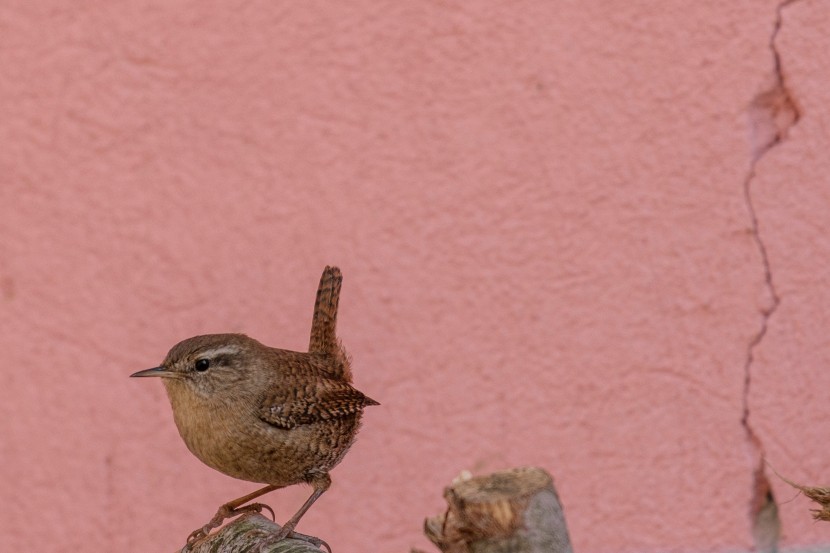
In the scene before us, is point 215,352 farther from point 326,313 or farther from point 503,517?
point 503,517

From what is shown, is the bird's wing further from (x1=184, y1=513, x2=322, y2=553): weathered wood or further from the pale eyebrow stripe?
(x1=184, y1=513, x2=322, y2=553): weathered wood

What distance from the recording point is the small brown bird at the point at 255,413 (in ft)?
8.09

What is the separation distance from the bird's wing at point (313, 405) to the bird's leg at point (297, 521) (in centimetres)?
14

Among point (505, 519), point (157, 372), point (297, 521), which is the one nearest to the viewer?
point (505, 519)

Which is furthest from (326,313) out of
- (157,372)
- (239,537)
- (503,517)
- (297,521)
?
(503,517)

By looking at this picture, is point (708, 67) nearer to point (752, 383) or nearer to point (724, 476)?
point (752, 383)

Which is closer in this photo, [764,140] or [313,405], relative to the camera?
[313,405]

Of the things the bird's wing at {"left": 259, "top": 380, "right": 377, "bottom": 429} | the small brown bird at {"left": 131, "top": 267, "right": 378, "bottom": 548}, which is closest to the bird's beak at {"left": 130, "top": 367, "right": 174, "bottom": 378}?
the small brown bird at {"left": 131, "top": 267, "right": 378, "bottom": 548}

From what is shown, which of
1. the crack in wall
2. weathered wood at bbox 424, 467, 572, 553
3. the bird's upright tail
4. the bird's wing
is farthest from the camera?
the crack in wall

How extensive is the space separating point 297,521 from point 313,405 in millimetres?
405

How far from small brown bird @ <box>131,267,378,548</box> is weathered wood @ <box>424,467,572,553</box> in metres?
1.22

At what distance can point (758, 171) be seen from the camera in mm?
4172

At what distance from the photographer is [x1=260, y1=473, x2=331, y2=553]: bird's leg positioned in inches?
71.4

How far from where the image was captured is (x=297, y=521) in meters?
2.30
